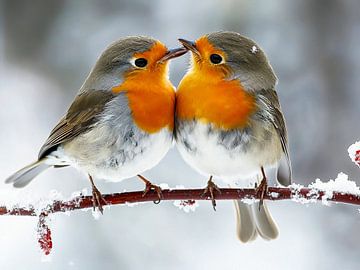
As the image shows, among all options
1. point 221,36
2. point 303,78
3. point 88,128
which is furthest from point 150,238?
point 221,36

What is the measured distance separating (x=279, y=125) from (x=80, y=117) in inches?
37.3

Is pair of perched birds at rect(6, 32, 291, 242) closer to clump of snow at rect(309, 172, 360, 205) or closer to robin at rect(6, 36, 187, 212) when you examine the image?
robin at rect(6, 36, 187, 212)

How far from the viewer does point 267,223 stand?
3500 millimetres

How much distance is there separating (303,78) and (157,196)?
3.79 m

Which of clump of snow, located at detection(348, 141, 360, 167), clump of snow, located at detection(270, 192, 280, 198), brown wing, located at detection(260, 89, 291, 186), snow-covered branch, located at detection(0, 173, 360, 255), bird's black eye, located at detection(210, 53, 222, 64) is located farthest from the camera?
brown wing, located at detection(260, 89, 291, 186)

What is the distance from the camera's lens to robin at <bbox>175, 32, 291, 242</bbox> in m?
3.05

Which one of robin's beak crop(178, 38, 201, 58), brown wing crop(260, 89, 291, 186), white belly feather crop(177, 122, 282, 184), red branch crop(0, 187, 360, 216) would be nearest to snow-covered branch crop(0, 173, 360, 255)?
red branch crop(0, 187, 360, 216)

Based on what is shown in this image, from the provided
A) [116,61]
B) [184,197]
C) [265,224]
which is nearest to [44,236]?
[184,197]

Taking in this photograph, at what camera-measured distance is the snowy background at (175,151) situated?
5.42 meters

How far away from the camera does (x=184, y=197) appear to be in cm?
268

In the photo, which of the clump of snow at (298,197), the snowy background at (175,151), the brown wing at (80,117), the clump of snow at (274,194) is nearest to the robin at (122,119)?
the brown wing at (80,117)

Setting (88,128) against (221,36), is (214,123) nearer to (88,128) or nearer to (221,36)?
(221,36)

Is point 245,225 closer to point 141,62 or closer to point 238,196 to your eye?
point 238,196

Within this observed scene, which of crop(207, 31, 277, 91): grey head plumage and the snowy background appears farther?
the snowy background
